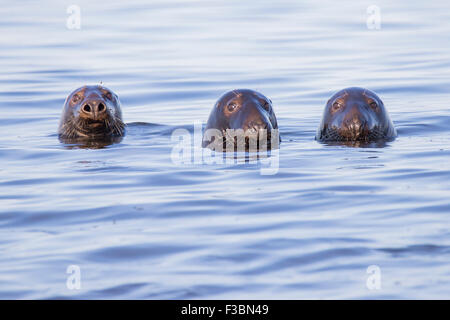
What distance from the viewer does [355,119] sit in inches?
473

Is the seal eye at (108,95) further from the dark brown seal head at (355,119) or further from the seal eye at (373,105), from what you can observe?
the seal eye at (373,105)

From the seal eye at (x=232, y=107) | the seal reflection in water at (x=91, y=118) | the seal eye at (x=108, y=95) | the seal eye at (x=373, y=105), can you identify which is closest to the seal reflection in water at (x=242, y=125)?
the seal eye at (x=232, y=107)

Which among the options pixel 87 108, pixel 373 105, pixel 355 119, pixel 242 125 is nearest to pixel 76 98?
pixel 87 108

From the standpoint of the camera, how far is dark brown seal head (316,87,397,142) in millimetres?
12062

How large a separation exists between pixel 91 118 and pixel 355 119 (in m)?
3.24

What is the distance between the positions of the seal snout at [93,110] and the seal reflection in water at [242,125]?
59.1 inches

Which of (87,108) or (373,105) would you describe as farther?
(87,108)

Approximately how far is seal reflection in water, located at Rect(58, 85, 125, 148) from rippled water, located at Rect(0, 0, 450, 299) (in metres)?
0.29

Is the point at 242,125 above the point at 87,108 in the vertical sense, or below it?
below

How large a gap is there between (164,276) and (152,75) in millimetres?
12387

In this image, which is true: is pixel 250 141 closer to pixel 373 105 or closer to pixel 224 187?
pixel 373 105

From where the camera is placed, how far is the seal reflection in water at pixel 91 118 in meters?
13.0

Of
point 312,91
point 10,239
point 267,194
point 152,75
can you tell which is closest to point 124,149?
point 267,194

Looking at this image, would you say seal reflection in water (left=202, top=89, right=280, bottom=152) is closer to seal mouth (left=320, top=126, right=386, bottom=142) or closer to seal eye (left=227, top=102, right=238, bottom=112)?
seal eye (left=227, top=102, right=238, bottom=112)
